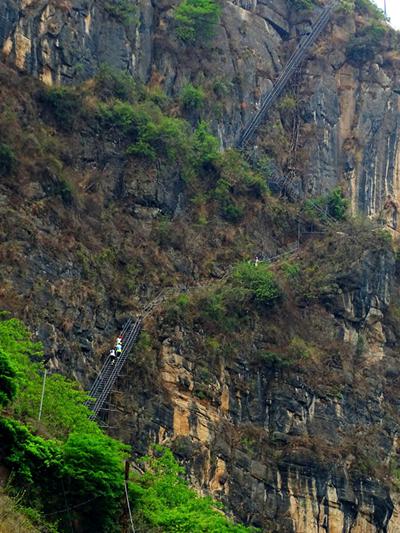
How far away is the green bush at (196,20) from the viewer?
50.5 metres

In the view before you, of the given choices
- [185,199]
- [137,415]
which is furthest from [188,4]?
[137,415]

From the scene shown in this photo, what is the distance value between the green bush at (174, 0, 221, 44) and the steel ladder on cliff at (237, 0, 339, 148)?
12.8ft

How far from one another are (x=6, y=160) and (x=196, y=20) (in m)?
15.0

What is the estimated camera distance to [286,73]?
177ft

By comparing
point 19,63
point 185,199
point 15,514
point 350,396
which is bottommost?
point 15,514

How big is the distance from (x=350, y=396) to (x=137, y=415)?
8871mm

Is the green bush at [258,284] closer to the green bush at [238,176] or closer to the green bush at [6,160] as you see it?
the green bush at [238,176]

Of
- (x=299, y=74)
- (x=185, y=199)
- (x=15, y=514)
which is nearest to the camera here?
(x=15, y=514)

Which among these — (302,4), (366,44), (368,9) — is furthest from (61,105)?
(368,9)

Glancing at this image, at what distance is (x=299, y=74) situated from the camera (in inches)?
2141

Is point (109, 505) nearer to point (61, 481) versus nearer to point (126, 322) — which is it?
point (61, 481)

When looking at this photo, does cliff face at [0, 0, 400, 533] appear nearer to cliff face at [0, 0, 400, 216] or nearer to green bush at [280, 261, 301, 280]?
cliff face at [0, 0, 400, 216]

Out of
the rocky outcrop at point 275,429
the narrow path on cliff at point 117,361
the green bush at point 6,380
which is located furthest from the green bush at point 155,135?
the green bush at point 6,380

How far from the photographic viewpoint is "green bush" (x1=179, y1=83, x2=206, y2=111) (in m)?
48.5
